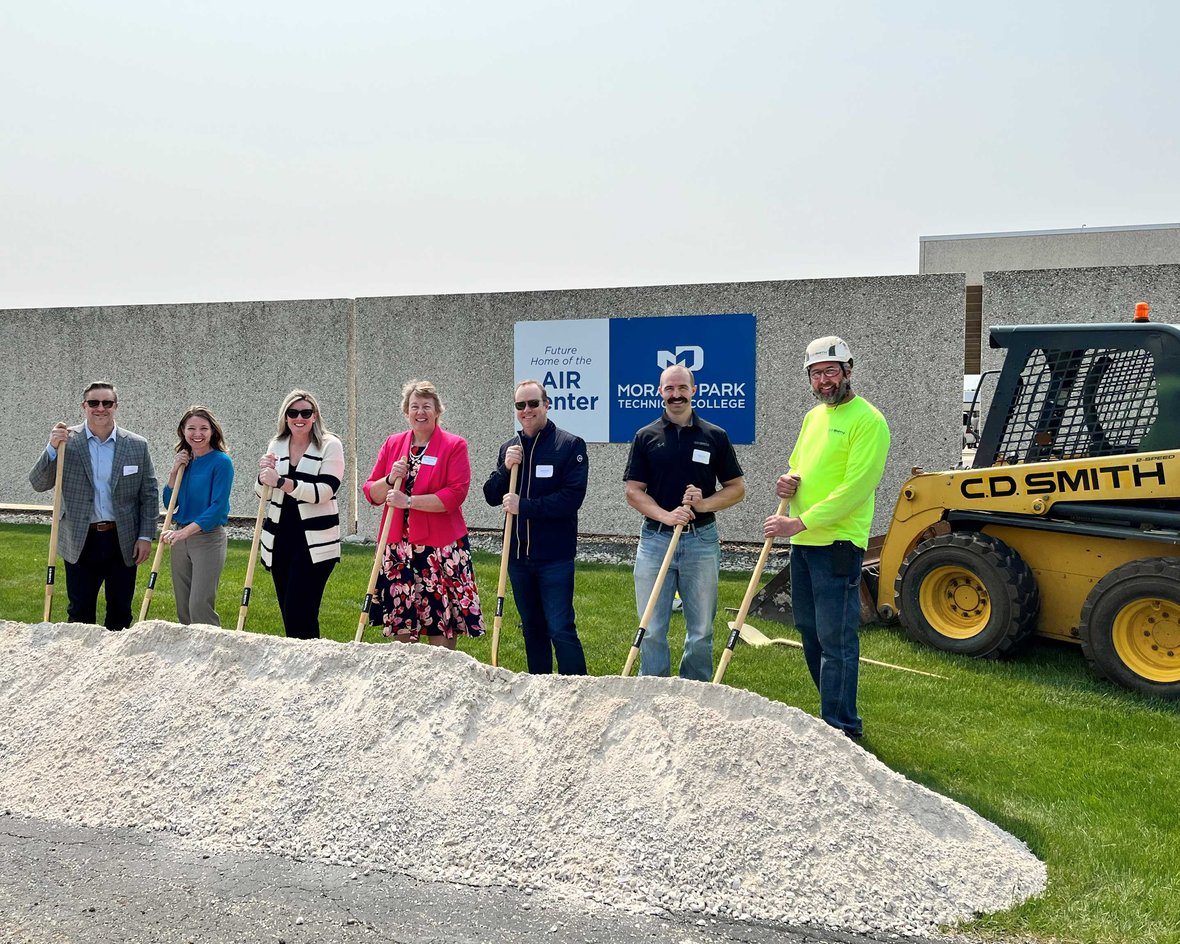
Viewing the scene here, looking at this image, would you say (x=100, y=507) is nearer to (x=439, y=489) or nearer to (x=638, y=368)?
(x=439, y=489)

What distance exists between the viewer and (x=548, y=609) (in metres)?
5.30

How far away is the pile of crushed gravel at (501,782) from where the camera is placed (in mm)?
3541

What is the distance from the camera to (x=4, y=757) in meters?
4.48

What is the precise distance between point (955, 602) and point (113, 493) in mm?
5285

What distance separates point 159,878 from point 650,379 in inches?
309

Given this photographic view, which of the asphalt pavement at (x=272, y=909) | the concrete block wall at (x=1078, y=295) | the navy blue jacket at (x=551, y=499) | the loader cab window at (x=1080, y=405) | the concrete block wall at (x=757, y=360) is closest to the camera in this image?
the asphalt pavement at (x=272, y=909)

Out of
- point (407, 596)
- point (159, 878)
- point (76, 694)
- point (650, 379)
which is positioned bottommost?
point (159, 878)

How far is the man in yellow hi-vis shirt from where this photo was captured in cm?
473

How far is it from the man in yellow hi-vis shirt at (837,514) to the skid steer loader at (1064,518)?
202 cm

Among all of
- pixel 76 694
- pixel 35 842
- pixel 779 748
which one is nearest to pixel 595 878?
pixel 779 748

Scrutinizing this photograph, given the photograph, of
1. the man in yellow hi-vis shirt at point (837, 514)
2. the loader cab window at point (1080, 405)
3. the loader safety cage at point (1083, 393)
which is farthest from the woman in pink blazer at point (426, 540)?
the loader cab window at point (1080, 405)

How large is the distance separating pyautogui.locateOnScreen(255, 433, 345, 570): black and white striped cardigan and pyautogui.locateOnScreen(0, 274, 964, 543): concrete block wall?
5.56 meters

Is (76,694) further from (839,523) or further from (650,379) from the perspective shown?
(650,379)

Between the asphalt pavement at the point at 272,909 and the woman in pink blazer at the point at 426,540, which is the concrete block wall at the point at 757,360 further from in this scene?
the asphalt pavement at the point at 272,909
